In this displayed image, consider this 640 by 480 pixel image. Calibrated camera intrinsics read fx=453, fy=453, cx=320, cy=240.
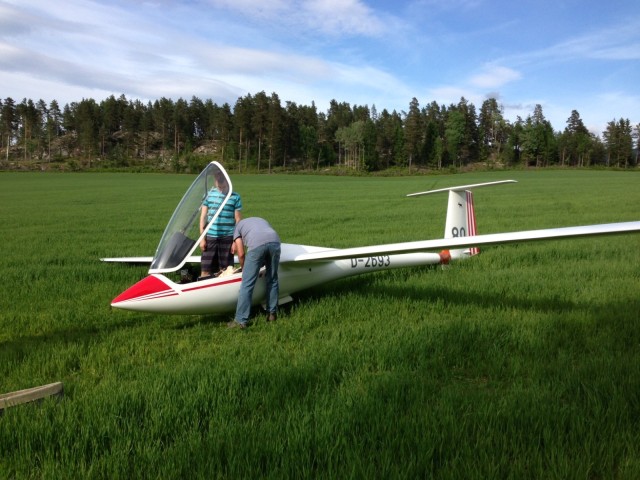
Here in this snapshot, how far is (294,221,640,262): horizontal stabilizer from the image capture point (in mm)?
4207

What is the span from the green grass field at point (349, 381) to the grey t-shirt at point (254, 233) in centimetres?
107

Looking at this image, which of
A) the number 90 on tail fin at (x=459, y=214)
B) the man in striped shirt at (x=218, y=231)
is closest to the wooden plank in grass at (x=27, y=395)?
the man in striped shirt at (x=218, y=231)

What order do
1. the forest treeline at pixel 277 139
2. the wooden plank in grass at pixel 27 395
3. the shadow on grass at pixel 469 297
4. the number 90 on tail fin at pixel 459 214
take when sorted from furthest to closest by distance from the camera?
the forest treeline at pixel 277 139 → the number 90 on tail fin at pixel 459 214 → the shadow on grass at pixel 469 297 → the wooden plank in grass at pixel 27 395

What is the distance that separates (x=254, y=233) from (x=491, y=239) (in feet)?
9.43

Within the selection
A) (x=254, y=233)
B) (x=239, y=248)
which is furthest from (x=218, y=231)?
(x=254, y=233)

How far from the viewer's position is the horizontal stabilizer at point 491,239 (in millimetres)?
4207

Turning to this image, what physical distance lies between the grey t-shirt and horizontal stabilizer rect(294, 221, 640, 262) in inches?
26.2

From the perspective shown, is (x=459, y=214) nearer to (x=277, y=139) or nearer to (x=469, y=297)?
(x=469, y=297)

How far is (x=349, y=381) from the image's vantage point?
3863 mm

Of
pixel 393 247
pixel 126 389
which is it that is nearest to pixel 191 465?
pixel 126 389

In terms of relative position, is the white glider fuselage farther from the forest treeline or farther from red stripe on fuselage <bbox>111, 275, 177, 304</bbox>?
the forest treeline

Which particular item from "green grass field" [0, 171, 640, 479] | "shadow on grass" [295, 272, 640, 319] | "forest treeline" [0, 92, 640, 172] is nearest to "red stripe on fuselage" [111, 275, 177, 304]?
"green grass field" [0, 171, 640, 479]

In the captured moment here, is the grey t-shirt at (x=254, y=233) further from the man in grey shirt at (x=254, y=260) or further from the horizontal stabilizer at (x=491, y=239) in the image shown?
the horizontal stabilizer at (x=491, y=239)

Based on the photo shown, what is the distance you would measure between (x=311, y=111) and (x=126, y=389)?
12264 centimetres
